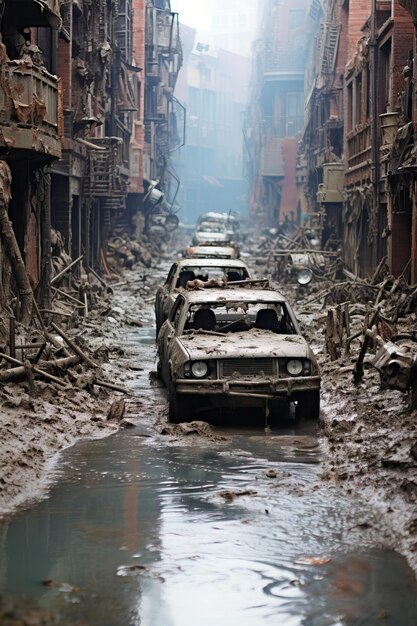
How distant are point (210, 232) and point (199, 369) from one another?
135 feet

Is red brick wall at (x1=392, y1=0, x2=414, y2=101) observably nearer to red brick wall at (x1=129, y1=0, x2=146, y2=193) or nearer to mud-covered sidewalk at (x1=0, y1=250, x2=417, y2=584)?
mud-covered sidewalk at (x1=0, y1=250, x2=417, y2=584)

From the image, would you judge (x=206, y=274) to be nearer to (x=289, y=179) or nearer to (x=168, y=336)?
(x=168, y=336)

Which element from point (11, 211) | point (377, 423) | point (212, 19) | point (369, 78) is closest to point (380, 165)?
point (369, 78)

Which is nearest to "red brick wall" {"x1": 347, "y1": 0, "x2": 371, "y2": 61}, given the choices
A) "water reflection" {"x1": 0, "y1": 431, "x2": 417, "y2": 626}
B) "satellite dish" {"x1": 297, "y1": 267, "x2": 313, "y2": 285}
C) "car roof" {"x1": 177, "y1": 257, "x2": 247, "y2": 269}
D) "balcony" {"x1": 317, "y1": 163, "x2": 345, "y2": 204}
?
"balcony" {"x1": 317, "y1": 163, "x2": 345, "y2": 204}

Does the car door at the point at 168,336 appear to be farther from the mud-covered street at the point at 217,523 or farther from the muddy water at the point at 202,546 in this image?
the muddy water at the point at 202,546

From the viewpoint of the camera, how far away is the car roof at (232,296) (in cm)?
1298

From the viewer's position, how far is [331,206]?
40.6 metres

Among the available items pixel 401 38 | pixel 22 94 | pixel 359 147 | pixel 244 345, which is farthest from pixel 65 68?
pixel 244 345

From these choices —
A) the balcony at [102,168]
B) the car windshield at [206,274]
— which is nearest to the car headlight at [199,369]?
the car windshield at [206,274]

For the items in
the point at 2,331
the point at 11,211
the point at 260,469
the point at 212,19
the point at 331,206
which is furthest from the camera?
the point at 212,19

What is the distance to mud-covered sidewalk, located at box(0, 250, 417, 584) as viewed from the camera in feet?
27.5

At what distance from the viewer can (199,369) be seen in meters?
11.4

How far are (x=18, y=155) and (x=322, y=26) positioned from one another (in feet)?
111

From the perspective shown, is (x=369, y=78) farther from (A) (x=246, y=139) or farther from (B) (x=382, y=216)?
(A) (x=246, y=139)
